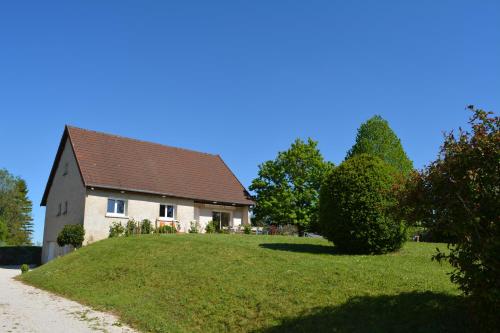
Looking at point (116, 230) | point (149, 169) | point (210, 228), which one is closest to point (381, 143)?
point (210, 228)

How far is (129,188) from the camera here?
2975 cm

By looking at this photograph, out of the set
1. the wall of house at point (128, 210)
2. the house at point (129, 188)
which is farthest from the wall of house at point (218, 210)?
the wall of house at point (128, 210)

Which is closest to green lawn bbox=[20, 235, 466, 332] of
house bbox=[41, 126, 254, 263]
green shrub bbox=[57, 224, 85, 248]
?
green shrub bbox=[57, 224, 85, 248]

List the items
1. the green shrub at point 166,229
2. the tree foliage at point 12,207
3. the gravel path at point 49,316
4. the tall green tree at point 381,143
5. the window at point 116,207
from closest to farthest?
the gravel path at point 49,316 → the green shrub at point 166,229 → the window at point 116,207 → the tall green tree at point 381,143 → the tree foliage at point 12,207

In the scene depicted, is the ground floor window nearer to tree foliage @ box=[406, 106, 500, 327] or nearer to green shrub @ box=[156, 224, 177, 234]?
green shrub @ box=[156, 224, 177, 234]

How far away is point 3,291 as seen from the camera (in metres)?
17.0

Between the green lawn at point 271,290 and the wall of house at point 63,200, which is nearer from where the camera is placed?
the green lawn at point 271,290

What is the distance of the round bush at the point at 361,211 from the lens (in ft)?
46.5

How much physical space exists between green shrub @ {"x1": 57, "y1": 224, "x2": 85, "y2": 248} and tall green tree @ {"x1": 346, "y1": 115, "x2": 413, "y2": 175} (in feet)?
70.5

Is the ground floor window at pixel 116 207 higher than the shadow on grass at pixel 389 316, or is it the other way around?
the ground floor window at pixel 116 207

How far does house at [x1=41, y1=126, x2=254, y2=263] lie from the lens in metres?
28.9

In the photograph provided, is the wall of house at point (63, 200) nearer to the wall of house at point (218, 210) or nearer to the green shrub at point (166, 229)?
the green shrub at point (166, 229)

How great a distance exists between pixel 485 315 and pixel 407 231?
807cm

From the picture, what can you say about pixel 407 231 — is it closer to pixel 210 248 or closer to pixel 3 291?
pixel 210 248
